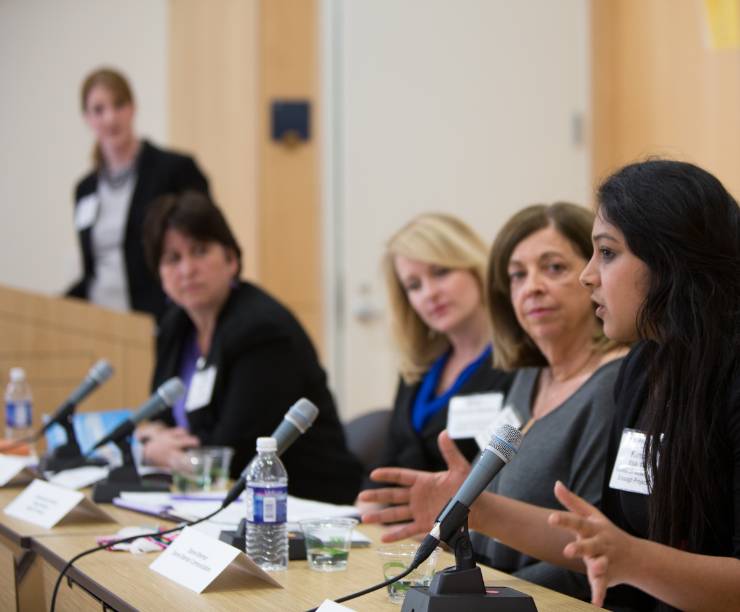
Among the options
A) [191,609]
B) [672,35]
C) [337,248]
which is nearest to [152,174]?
[337,248]

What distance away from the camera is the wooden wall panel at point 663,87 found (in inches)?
213

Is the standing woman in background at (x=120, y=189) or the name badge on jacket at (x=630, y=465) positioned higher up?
the standing woman in background at (x=120, y=189)

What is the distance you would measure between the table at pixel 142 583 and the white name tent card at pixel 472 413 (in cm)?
63

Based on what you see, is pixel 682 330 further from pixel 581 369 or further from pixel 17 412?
pixel 17 412

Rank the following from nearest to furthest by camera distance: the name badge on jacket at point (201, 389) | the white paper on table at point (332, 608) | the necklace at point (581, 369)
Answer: the white paper on table at point (332, 608) < the necklace at point (581, 369) < the name badge on jacket at point (201, 389)

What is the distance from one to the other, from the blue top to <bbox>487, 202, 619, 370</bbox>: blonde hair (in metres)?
0.47

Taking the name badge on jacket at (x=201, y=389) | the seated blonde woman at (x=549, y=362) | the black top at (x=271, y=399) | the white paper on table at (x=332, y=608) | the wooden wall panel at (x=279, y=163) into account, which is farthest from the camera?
the wooden wall panel at (x=279, y=163)

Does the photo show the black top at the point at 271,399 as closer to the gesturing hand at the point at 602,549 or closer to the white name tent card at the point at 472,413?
the white name tent card at the point at 472,413

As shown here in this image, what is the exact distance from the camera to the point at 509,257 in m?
2.71

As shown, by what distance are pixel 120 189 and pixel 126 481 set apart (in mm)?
2595

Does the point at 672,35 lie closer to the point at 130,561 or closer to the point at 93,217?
the point at 93,217

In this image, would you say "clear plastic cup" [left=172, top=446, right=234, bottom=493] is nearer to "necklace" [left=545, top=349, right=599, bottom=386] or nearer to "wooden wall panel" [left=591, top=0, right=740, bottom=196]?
"necklace" [left=545, top=349, right=599, bottom=386]

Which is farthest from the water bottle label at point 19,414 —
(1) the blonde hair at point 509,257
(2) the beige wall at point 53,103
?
(2) the beige wall at point 53,103

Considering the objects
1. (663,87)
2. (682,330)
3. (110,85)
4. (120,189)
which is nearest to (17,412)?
(120,189)
